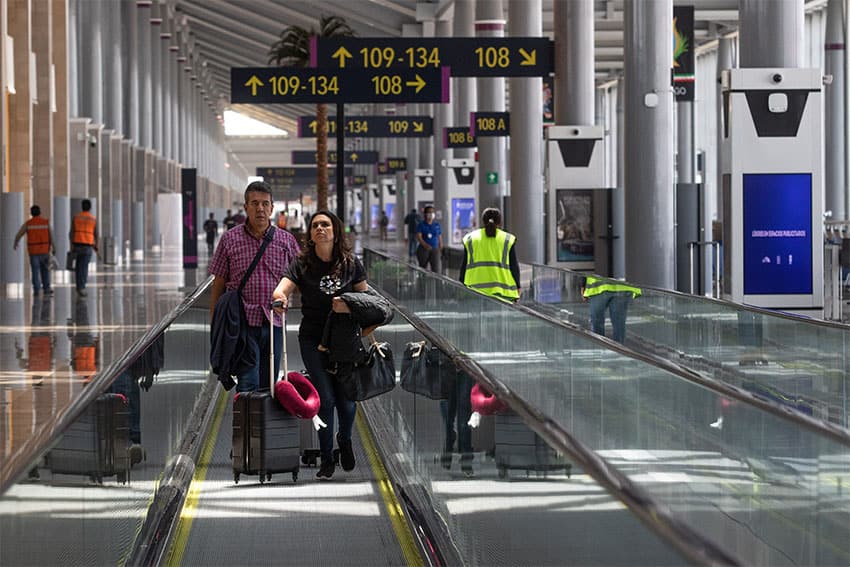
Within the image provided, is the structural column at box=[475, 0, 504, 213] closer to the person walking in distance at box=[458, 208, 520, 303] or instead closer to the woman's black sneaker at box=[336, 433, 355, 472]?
the person walking in distance at box=[458, 208, 520, 303]

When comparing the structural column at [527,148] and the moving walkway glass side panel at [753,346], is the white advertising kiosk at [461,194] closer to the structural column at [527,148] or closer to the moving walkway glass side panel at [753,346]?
the structural column at [527,148]

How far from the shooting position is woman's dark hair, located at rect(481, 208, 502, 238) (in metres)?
14.0

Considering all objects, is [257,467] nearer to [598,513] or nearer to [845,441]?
[845,441]

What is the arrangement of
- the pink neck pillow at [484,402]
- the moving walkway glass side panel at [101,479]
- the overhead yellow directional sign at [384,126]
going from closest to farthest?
the moving walkway glass side panel at [101,479]
the pink neck pillow at [484,402]
the overhead yellow directional sign at [384,126]

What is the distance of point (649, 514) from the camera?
329 cm

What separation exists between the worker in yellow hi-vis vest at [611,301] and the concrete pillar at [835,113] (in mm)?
28424

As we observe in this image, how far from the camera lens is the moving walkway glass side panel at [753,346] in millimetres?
9570

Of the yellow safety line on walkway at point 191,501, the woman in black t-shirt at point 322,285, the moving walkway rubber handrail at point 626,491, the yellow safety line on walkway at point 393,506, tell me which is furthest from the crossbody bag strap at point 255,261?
the moving walkway rubber handrail at point 626,491

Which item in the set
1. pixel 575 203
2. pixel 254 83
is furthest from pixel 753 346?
pixel 575 203

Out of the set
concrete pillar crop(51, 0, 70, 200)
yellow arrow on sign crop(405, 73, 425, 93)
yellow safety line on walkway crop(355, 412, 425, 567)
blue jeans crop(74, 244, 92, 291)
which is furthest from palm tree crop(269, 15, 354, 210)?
yellow safety line on walkway crop(355, 412, 425, 567)

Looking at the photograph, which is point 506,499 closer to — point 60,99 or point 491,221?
point 491,221

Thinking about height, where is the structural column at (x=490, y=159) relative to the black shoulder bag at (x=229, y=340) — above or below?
above

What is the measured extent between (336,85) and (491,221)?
880cm

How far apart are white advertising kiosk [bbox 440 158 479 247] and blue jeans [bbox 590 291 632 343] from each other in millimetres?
31115
